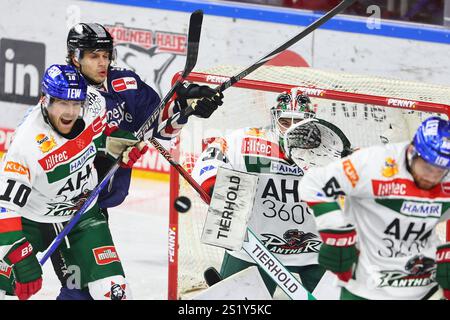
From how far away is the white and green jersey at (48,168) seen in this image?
5.28m

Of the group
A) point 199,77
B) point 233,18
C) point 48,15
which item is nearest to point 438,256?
point 199,77

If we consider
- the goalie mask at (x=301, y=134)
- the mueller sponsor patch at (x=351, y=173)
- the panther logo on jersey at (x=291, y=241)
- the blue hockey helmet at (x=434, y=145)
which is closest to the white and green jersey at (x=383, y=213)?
the mueller sponsor patch at (x=351, y=173)

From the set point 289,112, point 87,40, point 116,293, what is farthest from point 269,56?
point 116,293

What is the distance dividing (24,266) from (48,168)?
0.39 metres

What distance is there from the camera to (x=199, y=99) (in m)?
5.70

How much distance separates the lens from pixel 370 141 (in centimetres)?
607

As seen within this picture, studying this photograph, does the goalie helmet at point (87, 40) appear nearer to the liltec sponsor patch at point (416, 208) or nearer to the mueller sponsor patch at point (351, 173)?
the mueller sponsor patch at point (351, 173)

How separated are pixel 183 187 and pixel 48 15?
7.51 feet

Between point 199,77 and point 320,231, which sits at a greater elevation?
point 199,77

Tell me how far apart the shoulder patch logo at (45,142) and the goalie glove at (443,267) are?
1.54m

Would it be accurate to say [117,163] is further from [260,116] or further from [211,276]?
[260,116]

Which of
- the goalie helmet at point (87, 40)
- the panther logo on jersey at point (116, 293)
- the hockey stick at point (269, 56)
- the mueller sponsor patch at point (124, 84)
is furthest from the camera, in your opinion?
the mueller sponsor patch at point (124, 84)

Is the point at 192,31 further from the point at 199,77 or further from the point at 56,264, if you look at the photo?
the point at 56,264

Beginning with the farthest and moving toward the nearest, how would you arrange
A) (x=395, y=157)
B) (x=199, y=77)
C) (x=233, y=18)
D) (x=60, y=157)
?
(x=233, y=18), (x=199, y=77), (x=60, y=157), (x=395, y=157)
